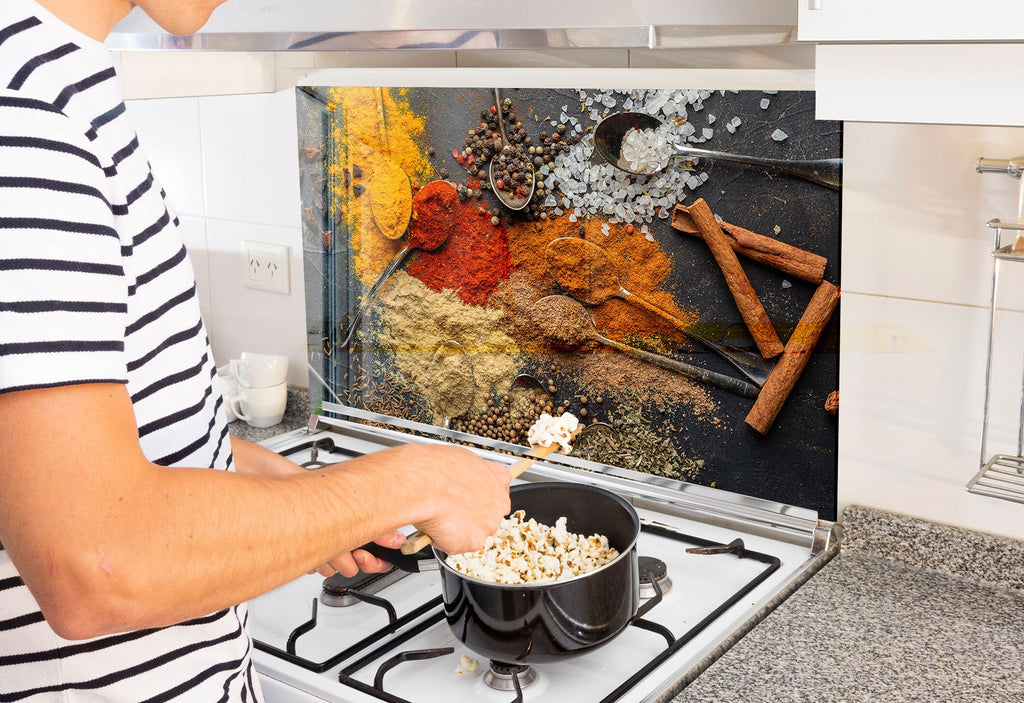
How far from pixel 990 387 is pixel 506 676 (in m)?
0.62

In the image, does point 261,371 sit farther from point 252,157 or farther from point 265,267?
point 252,157

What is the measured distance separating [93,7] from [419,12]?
451 mm

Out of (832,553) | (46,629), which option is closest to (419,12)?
(46,629)

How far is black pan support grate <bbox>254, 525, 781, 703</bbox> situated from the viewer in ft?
3.18

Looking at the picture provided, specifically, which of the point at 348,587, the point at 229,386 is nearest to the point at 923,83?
the point at 348,587

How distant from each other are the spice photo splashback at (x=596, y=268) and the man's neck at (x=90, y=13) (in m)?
0.75

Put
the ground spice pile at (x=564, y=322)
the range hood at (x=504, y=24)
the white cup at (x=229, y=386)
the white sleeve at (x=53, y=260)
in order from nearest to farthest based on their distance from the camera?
the white sleeve at (x=53, y=260), the range hood at (x=504, y=24), the ground spice pile at (x=564, y=322), the white cup at (x=229, y=386)

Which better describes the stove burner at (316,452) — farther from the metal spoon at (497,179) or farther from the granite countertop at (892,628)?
Result: the granite countertop at (892,628)

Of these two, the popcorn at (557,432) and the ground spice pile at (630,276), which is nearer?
the popcorn at (557,432)

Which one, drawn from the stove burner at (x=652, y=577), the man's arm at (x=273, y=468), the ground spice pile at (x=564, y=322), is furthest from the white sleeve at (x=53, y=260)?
the ground spice pile at (x=564, y=322)

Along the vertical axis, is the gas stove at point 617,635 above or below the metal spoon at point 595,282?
below

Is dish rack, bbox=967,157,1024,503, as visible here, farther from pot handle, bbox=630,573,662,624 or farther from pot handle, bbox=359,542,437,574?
pot handle, bbox=359,542,437,574

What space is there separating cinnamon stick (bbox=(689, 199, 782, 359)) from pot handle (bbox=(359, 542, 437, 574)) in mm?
487

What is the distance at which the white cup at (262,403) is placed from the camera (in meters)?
1.71
